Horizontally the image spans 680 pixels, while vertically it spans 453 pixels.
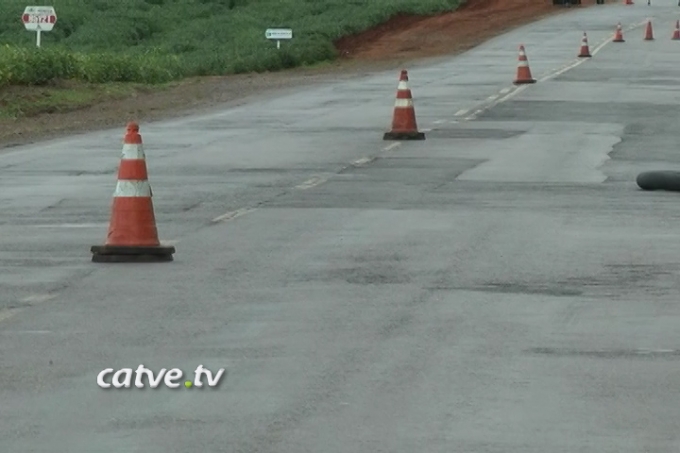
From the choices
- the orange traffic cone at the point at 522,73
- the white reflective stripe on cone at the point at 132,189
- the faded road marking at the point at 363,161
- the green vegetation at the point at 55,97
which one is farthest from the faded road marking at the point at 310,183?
the orange traffic cone at the point at 522,73

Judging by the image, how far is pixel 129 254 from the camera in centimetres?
1356

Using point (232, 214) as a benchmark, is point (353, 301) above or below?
above

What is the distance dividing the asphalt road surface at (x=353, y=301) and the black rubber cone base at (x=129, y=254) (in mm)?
161

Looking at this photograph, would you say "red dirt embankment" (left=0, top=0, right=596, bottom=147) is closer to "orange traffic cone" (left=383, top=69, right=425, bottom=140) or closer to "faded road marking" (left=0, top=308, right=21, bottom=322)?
"orange traffic cone" (left=383, top=69, right=425, bottom=140)

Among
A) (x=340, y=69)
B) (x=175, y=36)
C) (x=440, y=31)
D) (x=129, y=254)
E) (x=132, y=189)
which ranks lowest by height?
(x=175, y=36)

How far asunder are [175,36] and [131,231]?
58120mm

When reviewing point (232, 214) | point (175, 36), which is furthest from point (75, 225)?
point (175, 36)

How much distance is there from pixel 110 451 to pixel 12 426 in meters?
0.65

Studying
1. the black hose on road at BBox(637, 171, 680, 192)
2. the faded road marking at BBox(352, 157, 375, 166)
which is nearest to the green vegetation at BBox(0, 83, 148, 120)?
the faded road marking at BBox(352, 157, 375, 166)

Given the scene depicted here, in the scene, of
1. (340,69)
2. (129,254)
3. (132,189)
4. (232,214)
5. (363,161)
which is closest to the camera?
(129,254)

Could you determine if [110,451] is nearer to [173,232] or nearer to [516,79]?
[173,232]

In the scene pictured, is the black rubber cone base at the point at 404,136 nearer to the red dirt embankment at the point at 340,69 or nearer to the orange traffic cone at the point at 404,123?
the orange traffic cone at the point at 404,123

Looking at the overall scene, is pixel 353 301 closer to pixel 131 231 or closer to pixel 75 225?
pixel 131 231

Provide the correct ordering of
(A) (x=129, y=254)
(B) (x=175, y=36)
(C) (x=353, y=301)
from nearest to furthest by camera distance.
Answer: (C) (x=353, y=301), (A) (x=129, y=254), (B) (x=175, y=36)
